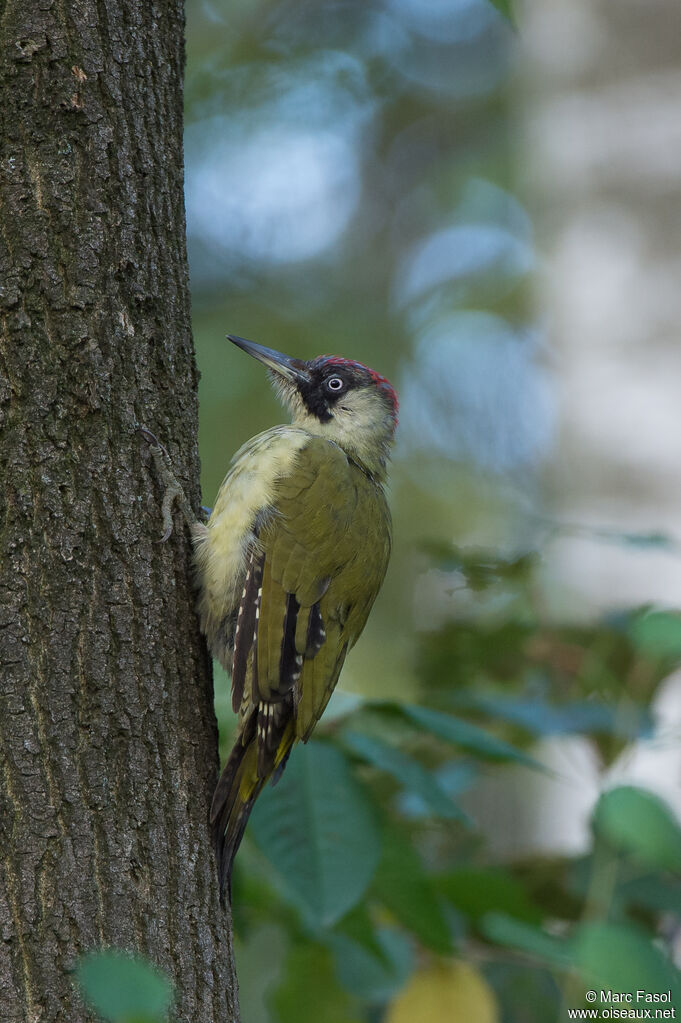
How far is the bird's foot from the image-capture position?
1882 millimetres

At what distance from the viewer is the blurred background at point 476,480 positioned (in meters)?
2.09

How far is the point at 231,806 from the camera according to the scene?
77.7 inches

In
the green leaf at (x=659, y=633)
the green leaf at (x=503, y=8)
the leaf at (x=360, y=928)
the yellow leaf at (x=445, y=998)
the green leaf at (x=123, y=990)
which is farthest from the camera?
the yellow leaf at (x=445, y=998)

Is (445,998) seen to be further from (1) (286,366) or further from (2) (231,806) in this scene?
(1) (286,366)

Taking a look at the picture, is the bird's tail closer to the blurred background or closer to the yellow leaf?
the blurred background

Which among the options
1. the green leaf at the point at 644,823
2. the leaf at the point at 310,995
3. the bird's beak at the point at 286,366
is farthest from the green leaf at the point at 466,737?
the bird's beak at the point at 286,366

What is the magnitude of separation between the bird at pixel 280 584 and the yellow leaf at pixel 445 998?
2.25 feet

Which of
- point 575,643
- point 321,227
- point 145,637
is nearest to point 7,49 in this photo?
point 145,637

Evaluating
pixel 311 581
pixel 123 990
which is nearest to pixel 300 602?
pixel 311 581

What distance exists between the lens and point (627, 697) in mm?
2506

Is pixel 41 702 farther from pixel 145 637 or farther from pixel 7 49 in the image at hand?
pixel 7 49

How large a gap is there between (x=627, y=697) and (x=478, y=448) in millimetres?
4450

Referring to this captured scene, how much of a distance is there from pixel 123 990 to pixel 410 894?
1.40m

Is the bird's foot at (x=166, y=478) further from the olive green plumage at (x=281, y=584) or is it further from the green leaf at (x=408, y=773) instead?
the green leaf at (x=408, y=773)
